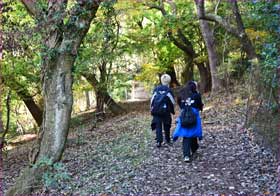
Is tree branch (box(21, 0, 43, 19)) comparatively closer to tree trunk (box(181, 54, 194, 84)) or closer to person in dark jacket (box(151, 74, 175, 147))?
person in dark jacket (box(151, 74, 175, 147))

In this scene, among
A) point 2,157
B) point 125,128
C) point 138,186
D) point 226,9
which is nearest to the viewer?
point 138,186

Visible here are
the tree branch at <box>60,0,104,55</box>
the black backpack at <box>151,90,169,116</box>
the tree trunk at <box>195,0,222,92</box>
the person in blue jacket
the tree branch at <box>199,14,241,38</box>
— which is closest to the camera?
the person in blue jacket

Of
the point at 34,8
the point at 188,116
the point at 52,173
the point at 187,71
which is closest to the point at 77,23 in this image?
the point at 34,8

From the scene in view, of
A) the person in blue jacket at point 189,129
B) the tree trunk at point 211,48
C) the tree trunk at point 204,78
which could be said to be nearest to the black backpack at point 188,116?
the person in blue jacket at point 189,129

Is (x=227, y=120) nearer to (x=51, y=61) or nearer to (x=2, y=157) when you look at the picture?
(x=51, y=61)

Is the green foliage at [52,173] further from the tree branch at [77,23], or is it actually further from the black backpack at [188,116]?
the black backpack at [188,116]

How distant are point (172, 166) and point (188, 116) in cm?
94

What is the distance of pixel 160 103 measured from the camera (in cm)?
856

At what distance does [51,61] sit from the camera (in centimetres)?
763

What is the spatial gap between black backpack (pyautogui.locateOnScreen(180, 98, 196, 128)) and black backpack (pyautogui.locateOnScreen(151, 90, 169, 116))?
3.69 feet

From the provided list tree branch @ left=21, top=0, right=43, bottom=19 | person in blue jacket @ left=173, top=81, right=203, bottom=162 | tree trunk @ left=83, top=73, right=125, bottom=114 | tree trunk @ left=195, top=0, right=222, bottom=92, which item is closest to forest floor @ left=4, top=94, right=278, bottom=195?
person in blue jacket @ left=173, top=81, right=203, bottom=162

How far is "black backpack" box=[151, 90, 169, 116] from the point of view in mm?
8539

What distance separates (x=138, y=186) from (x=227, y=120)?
17.2 ft

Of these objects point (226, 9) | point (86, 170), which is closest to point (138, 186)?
point (86, 170)
